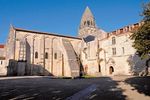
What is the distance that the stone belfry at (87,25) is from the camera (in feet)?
232

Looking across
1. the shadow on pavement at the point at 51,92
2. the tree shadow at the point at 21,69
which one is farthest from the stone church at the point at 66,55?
the shadow on pavement at the point at 51,92

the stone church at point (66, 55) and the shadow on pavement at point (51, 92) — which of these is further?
the stone church at point (66, 55)

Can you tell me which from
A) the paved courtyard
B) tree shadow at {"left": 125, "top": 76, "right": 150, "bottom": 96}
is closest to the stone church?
tree shadow at {"left": 125, "top": 76, "right": 150, "bottom": 96}

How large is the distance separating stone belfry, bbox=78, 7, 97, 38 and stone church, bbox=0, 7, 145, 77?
20.2m

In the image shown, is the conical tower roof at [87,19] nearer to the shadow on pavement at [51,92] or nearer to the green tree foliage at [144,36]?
the shadow on pavement at [51,92]

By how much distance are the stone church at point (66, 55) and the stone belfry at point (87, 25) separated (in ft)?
66.2

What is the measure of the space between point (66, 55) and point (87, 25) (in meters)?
29.4

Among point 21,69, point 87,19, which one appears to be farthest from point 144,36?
point 87,19

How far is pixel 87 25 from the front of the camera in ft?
234

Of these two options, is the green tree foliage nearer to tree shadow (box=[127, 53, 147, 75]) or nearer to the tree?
the tree

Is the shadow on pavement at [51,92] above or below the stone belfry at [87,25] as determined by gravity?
below

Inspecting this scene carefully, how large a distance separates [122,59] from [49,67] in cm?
1710

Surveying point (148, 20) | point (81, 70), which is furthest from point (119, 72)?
point (148, 20)

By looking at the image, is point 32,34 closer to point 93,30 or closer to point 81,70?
point 81,70
